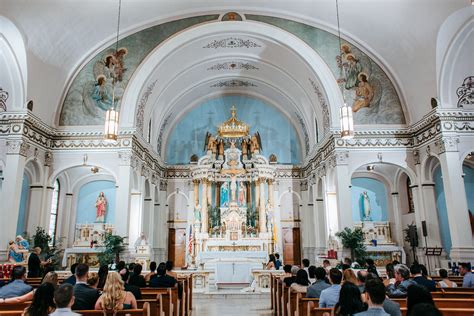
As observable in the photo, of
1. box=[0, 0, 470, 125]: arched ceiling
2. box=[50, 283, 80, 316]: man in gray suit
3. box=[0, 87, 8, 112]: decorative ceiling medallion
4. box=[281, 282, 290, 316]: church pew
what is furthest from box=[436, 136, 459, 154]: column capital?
box=[0, 87, 8, 112]: decorative ceiling medallion

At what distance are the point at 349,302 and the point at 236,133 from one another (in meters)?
16.9

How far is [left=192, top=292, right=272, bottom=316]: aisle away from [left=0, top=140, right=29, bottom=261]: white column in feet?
20.0

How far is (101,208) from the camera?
16.9 metres

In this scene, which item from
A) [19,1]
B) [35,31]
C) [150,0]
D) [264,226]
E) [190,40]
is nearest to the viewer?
[19,1]

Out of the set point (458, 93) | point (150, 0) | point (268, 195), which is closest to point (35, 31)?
point (150, 0)

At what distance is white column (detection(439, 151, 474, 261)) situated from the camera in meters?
11.2

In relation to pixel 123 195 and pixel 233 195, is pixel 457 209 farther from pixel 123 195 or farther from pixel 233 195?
pixel 123 195

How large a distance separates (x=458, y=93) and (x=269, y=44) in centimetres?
734

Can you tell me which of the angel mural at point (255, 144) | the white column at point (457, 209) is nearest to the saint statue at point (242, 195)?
the angel mural at point (255, 144)

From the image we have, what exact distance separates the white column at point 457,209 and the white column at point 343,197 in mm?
3143

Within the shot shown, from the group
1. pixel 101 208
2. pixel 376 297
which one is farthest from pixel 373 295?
pixel 101 208

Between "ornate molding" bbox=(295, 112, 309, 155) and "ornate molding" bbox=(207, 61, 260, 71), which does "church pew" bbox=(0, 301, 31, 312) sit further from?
"ornate molding" bbox=(295, 112, 309, 155)

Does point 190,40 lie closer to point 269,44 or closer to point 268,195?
point 269,44

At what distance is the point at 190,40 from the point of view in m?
14.3
